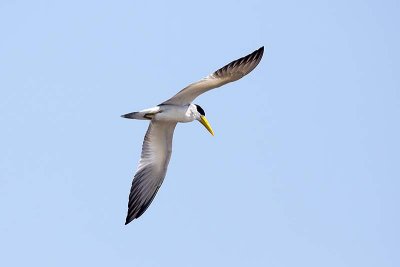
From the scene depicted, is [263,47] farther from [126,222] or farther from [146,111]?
[126,222]

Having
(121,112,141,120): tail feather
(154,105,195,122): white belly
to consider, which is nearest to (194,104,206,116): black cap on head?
(154,105,195,122): white belly

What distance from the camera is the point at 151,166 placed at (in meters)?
23.8

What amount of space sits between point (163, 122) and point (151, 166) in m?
1.42

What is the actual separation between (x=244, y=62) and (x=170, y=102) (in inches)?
92.8

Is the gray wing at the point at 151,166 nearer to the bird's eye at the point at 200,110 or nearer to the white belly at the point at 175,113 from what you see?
the white belly at the point at 175,113

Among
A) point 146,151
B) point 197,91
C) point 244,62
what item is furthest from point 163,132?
point 244,62

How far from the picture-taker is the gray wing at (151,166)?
2320 centimetres

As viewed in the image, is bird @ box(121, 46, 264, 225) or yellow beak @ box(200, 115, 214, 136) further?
yellow beak @ box(200, 115, 214, 136)

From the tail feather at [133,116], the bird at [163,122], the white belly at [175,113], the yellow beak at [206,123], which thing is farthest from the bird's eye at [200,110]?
the tail feather at [133,116]

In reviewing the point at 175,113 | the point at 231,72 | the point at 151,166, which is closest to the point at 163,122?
the point at 175,113

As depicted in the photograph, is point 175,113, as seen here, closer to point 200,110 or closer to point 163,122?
point 200,110

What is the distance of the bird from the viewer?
20938 mm

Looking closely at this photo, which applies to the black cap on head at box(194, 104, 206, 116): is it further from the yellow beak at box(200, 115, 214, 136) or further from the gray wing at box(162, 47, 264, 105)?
the gray wing at box(162, 47, 264, 105)

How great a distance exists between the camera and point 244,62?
20875 mm
